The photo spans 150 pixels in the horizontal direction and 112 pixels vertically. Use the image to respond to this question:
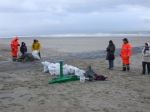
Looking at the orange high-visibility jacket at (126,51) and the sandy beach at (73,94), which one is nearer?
the sandy beach at (73,94)

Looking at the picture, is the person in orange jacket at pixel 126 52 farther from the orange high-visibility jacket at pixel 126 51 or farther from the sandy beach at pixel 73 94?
the sandy beach at pixel 73 94

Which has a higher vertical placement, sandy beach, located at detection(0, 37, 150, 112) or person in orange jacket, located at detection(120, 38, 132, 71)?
person in orange jacket, located at detection(120, 38, 132, 71)

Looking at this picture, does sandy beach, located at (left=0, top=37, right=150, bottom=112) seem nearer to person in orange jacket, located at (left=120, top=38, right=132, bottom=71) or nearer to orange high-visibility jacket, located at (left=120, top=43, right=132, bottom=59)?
person in orange jacket, located at (left=120, top=38, right=132, bottom=71)

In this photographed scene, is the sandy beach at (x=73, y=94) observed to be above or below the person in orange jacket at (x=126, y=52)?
below

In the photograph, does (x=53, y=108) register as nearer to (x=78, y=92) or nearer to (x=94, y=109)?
(x=94, y=109)

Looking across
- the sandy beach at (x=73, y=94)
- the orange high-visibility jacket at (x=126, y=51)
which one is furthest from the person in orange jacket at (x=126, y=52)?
the sandy beach at (x=73, y=94)

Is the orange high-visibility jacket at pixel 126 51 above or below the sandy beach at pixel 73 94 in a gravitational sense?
above

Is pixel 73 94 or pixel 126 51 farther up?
pixel 126 51

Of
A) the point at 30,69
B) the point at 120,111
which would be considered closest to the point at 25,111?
the point at 120,111

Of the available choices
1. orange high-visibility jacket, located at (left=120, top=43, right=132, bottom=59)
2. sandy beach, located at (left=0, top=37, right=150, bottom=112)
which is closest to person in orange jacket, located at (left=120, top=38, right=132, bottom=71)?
orange high-visibility jacket, located at (left=120, top=43, right=132, bottom=59)

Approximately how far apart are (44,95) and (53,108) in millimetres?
1151

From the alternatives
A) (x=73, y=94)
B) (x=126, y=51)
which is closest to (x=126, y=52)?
(x=126, y=51)

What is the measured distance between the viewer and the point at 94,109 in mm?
5102

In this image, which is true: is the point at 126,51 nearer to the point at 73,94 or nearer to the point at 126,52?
the point at 126,52
